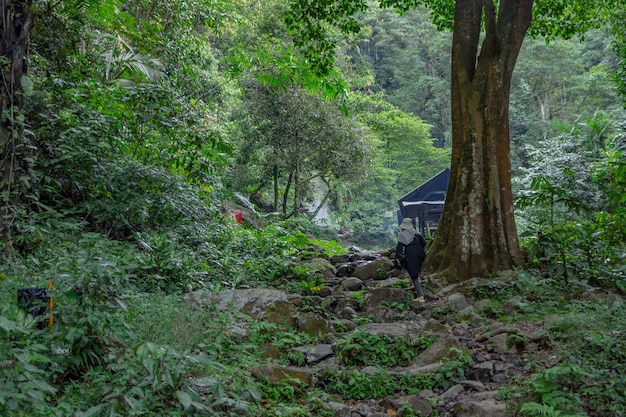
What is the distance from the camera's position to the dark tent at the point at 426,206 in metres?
21.6

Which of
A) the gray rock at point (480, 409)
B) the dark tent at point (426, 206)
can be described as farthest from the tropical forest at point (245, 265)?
the dark tent at point (426, 206)

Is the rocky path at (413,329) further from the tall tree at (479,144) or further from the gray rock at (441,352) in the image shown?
the tall tree at (479,144)

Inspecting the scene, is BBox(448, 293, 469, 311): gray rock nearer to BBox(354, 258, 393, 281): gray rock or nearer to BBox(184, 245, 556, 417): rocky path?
BBox(184, 245, 556, 417): rocky path

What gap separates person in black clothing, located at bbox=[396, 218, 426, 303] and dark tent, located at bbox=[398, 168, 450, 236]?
10.0 metres

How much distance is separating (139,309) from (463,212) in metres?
6.60

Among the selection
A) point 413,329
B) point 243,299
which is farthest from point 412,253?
point 243,299

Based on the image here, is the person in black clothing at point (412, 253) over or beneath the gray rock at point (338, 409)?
over

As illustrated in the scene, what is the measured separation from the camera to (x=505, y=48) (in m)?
10.5

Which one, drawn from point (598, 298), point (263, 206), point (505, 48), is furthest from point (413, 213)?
point (598, 298)

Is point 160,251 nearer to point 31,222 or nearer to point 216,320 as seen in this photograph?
point 31,222

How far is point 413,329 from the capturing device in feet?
22.1

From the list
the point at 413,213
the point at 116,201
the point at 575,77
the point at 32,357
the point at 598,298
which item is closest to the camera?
the point at 32,357

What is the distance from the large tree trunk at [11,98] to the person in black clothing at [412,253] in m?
5.65

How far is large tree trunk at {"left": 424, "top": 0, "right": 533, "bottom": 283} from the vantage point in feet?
32.5
